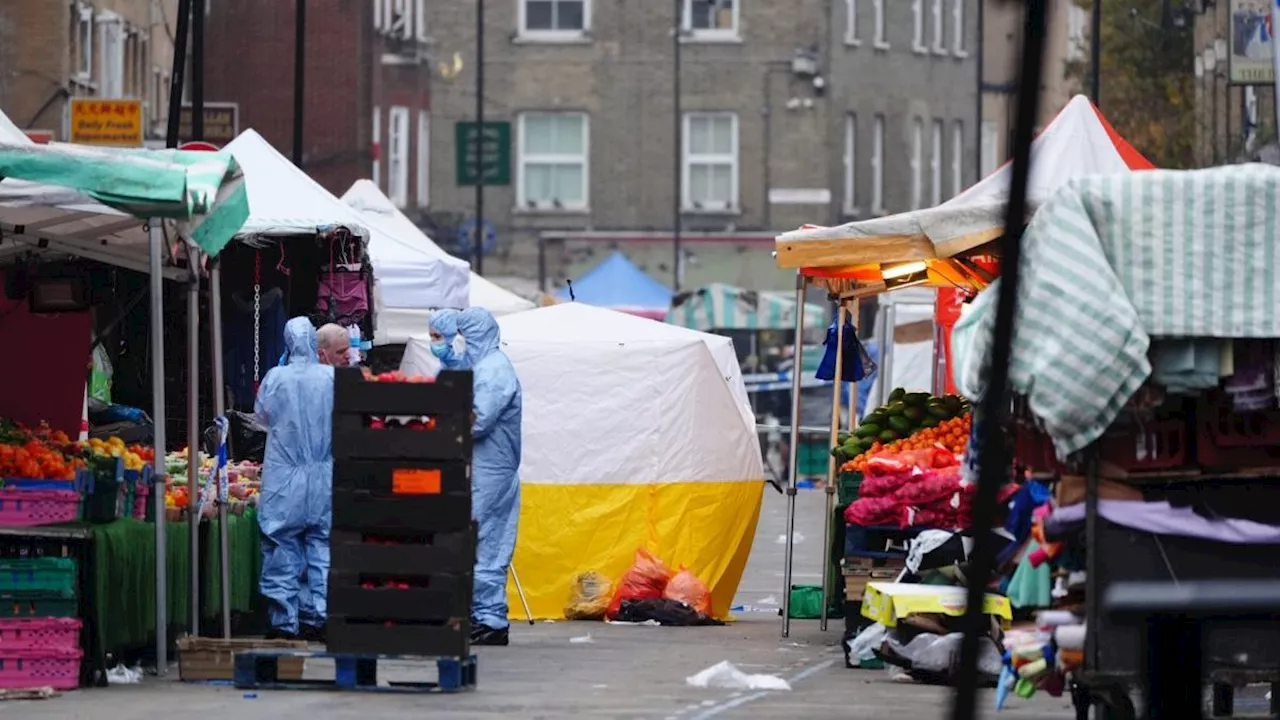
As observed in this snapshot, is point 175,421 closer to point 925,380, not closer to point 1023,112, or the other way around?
point 1023,112

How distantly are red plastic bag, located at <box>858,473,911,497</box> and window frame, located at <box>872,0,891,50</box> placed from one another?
176 feet

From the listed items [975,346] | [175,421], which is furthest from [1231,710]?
[175,421]

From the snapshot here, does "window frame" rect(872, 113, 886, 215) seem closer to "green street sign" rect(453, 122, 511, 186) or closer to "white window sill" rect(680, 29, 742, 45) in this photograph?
"white window sill" rect(680, 29, 742, 45)

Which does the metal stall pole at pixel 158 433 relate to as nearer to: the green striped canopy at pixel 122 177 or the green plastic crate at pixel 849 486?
the green striped canopy at pixel 122 177

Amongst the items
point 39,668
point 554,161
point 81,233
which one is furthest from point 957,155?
point 39,668

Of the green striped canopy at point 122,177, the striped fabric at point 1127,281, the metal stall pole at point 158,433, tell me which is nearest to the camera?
the striped fabric at point 1127,281

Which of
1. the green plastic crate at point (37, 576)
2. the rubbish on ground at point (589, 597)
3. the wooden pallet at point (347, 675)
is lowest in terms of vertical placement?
the rubbish on ground at point (589, 597)

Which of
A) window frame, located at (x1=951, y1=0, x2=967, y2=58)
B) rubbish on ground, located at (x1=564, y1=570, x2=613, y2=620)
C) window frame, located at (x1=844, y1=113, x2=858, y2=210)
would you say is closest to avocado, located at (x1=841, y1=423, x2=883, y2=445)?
rubbish on ground, located at (x1=564, y1=570, x2=613, y2=620)

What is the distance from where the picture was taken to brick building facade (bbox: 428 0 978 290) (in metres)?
66.9

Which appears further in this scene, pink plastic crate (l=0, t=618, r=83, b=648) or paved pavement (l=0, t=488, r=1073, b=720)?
pink plastic crate (l=0, t=618, r=83, b=648)

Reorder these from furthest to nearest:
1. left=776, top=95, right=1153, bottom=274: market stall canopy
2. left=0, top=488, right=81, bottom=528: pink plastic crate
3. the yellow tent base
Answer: the yellow tent base → left=776, top=95, right=1153, bottom=274: market stall canopy → left=0, top=488, right=81, bottom=528: pink plastic crate

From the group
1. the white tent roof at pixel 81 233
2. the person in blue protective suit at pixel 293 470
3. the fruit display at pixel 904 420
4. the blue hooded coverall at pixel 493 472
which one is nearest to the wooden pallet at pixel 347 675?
the person in blue protective suit at pixel 293 470

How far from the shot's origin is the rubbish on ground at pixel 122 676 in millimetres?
13883

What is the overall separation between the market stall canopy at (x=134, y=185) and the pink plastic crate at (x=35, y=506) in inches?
52.7
